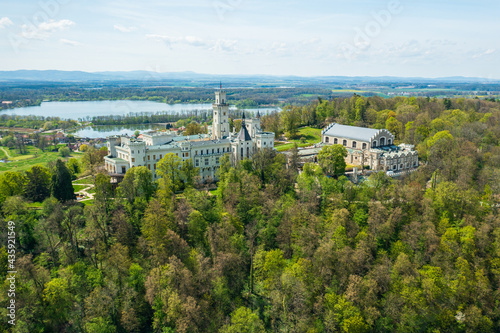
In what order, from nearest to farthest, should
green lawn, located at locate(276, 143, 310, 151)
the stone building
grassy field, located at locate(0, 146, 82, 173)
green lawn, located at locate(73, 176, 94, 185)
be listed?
green lawn, located at locate(73, 176, 94, 185)
the stone building
grassy field, located at locate(0, 146, 82, 173)
green lawn, located at locate(276, 143, 310, 151)

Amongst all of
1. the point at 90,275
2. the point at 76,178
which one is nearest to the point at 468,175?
the point at 90,275

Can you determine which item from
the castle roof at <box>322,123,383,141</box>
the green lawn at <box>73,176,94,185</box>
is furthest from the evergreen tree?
the castle roof at <box>322,123,383,141</box>

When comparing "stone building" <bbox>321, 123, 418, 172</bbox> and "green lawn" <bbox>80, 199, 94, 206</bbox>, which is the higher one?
"stone building" <bbox>321, 123, 418, 172</bbox>

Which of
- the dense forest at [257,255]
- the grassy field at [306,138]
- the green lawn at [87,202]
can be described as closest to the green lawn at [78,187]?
the dense forest at [257,255]

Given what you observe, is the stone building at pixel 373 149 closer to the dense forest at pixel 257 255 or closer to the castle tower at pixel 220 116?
the dense forest at pixel 257 255

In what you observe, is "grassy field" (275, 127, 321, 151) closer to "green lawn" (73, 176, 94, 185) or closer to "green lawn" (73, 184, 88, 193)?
"green lawn" (73, 176, 94, 185)
